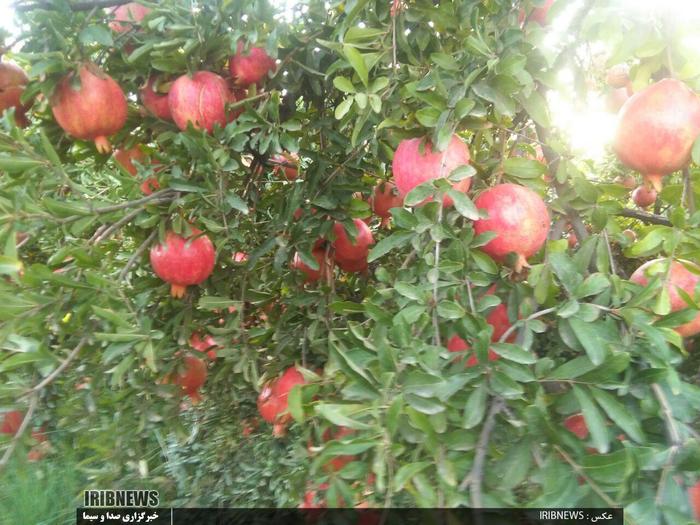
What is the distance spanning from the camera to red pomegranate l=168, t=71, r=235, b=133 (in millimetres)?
1127

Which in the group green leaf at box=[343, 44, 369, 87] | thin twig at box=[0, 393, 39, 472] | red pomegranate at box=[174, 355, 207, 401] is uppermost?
green leaf at box=[343, 44, 369, 87]

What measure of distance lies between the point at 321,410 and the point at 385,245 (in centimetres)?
34

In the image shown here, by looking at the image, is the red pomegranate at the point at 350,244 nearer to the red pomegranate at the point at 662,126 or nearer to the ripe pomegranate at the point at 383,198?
the ripe pomegranate at the point at 383,198

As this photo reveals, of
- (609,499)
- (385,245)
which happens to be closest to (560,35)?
(385,245)

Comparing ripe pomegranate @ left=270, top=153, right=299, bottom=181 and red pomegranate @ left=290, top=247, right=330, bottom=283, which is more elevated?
ripe pomegranate @ left=270, top=153, right=299, bottom=181

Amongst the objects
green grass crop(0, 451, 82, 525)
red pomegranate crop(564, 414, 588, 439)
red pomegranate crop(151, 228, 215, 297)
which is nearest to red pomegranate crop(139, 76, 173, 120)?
red pomegranate crop(151, 228, 215, 297)

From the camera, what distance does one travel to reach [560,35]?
83 cm

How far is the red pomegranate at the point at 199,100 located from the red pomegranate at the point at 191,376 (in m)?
0.57

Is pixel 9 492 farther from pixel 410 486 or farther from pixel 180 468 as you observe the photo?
pixel 410 486

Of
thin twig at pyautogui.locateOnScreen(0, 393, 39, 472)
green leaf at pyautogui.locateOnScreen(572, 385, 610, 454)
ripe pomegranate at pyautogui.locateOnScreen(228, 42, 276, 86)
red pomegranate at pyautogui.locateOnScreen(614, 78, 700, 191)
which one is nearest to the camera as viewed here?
green leaf at pyautogui.locateOnScreen(572, 385, 610, 454)

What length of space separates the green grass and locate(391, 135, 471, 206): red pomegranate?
115 cm

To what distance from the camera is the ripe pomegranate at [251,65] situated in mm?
1210

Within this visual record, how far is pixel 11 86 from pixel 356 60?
86cm

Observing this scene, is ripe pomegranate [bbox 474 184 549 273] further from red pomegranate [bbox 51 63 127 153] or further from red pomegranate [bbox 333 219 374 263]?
red pomegranate [bbox 51 63 127 153]
